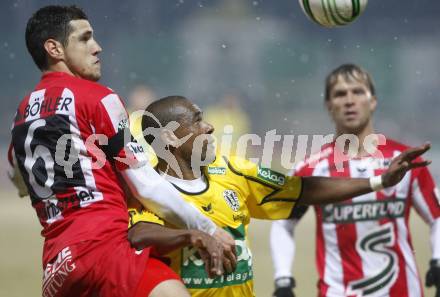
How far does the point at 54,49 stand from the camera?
4.43 m

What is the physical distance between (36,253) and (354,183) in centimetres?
734

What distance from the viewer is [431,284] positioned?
18.6 ft

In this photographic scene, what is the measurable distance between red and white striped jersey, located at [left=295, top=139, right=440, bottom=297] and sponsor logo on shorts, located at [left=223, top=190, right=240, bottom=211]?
136cm

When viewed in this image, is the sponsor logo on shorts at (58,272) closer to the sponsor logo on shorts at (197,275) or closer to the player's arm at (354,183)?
the sponsor logo on shorts at (197,275)

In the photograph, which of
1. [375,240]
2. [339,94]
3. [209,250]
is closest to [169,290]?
[209,250]

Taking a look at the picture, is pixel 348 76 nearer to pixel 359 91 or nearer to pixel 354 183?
pixel 359 91

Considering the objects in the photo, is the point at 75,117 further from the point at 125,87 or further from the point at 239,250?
the point at 125,87

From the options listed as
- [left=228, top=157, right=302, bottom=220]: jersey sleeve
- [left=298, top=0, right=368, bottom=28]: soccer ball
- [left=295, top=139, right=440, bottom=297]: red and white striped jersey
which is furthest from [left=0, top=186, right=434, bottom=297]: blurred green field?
[left=228, top=157, right=302, bottom=220]: jersey sleeve

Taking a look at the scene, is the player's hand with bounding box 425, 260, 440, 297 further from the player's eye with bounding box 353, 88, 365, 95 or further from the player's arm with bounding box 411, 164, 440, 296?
the player's eye with bounding box 353, 88, 365, 95

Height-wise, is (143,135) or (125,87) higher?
(125,87)

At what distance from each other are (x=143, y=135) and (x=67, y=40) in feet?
2.27

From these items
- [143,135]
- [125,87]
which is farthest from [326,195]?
[125,87]

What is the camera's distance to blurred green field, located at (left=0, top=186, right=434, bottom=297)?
8.84m

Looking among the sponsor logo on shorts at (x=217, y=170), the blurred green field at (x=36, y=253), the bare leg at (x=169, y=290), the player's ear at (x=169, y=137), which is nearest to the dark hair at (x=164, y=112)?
the player's ear at (x=169, y=137)
